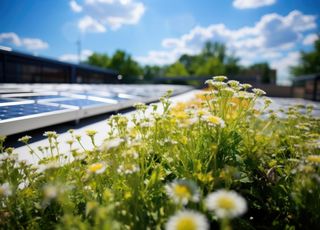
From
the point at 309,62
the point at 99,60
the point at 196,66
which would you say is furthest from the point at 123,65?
the point at 309,62

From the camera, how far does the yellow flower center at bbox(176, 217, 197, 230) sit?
0.88m

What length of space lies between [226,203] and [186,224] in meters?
0.20

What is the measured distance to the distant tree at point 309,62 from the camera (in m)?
49.7

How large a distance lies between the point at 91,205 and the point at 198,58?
7008cm

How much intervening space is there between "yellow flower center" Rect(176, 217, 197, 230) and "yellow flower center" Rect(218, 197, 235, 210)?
14 centimetres

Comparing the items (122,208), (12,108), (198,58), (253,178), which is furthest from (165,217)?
(198,58)

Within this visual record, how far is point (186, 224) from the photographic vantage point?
90 cm

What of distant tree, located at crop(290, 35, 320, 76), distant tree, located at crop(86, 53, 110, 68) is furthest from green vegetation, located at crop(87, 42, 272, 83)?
distant tree, located at crop(290, 35, 320, 76)

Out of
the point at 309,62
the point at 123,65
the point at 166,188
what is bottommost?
the point at 166,188

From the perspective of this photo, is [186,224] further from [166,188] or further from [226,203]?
[166,188]

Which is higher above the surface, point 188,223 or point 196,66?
point 196,66

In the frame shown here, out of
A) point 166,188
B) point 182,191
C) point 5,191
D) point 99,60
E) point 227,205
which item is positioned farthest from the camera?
point 99,60

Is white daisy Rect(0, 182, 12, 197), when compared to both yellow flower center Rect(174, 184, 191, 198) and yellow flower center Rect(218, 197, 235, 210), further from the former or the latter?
yellow flower center Rect(218, 197, 235, 210)

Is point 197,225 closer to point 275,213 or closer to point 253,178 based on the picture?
point 275,213
